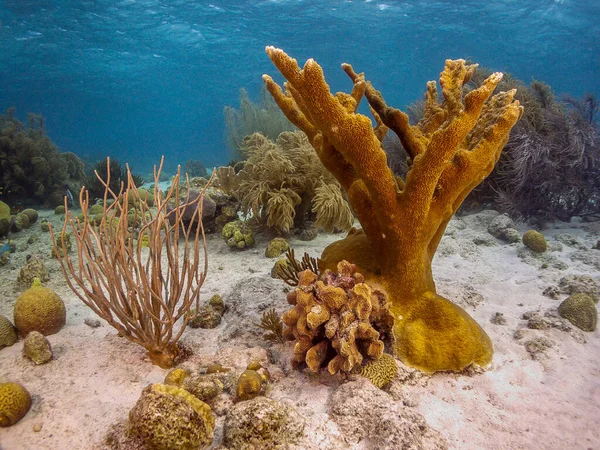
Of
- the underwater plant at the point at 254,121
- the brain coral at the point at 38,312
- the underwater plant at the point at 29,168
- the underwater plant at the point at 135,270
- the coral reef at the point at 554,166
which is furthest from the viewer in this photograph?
the underwater plant at the point at 254,121

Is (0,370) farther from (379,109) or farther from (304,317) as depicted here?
(379,109)

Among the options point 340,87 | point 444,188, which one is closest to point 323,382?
point 444,188

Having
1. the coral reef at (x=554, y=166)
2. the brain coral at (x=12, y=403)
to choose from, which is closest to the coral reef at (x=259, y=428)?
the brain coral at (x=12, y=403)

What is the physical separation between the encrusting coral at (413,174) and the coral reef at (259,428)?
1.10 metres

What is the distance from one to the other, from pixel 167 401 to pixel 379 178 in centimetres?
196

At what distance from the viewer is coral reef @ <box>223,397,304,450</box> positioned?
179 centimetres

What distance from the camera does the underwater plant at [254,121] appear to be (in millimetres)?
13695

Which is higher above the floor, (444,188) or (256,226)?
(444,188)

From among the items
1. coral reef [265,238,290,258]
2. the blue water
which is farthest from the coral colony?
the blue water

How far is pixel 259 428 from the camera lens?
1.80m

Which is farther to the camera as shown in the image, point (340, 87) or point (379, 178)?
point (340, 87)

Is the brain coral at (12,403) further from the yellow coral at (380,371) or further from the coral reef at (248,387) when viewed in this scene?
the yellow coral at (380,371)

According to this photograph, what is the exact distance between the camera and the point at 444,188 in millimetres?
2367

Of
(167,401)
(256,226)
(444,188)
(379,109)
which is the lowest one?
(256,226)
